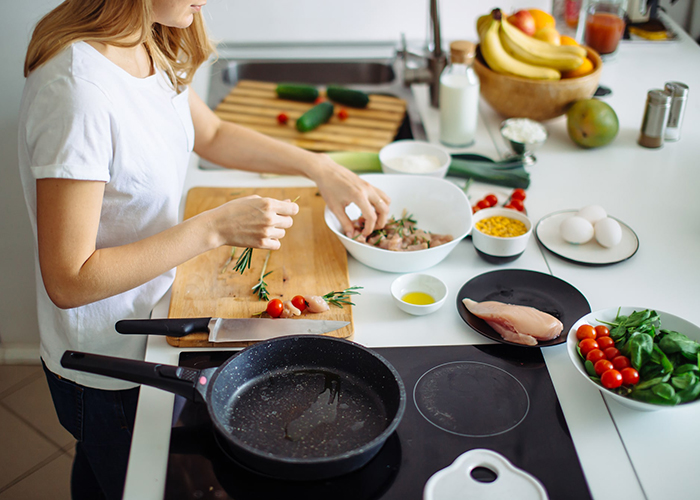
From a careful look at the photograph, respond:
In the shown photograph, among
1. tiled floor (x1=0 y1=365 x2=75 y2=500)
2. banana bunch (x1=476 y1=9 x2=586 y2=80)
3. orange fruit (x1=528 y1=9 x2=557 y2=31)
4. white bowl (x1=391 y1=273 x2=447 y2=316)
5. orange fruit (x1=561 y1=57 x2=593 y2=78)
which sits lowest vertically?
tiled floor (x1=0 y1=365 x2=75 y2=500)

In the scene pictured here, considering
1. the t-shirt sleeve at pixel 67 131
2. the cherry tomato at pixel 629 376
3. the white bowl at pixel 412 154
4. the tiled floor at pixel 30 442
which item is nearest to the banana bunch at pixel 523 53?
the white bowl at pixel 412 154

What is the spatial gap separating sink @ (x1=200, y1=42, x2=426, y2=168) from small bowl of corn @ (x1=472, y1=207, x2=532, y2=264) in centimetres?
107

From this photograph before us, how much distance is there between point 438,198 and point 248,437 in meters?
0.76

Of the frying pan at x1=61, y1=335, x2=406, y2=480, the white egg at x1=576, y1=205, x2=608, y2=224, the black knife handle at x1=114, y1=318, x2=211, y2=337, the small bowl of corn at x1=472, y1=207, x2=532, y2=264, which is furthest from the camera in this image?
the white egg at x1=576, y1=205, x2=608, y2=224

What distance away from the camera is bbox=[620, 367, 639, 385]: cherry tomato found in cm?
89

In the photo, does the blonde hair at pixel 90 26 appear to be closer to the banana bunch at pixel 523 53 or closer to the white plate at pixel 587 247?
the white plate at pixel 587 247

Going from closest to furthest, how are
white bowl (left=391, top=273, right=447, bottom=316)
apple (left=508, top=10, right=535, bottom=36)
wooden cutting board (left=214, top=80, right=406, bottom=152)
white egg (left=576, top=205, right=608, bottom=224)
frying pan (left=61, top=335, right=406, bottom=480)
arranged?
frying pan (left=61, top=335, right=406, bottom=480), white bowl (left=391, top=273, right=447, bottom=316), white egg (left=576, top=205, right=608, bottom=224), wooden cutting board (left=214, top=80, right=406, bottom=152), apple (left=508, top=10, right=535, bottom=36)

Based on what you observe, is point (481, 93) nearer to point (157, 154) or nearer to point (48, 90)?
point (157, 154)

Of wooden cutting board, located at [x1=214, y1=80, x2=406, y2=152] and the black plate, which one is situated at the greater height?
wooden cutting board, located at [x1=214, y1=80, x2=406, y2=152]

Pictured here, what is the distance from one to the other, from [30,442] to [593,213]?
6.34 ft

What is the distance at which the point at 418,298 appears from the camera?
3.83ft

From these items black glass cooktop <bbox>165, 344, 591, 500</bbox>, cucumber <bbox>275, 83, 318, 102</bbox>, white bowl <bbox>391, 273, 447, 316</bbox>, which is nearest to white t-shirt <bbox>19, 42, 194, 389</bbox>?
black glass cooktop <bbox>165, 344, 591, 500</bbox>

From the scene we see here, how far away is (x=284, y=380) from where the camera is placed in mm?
956

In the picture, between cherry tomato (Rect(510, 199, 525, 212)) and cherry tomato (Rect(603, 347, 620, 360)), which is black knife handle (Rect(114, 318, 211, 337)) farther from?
cherry tomato (Rect(510, 199, 525, 212))
